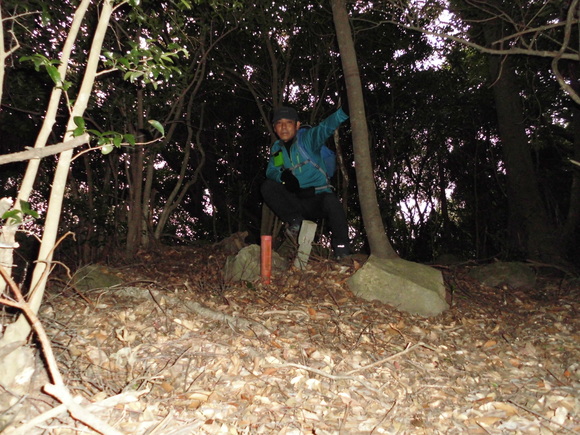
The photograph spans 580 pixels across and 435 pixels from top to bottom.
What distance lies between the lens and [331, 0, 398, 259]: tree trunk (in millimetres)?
4406

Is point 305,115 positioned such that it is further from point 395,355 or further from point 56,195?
point 56,195

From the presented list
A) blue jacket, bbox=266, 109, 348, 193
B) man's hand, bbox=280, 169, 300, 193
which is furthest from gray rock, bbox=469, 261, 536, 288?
man's hand, bbox=280, 169, 300, 193

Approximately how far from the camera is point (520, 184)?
261 inches

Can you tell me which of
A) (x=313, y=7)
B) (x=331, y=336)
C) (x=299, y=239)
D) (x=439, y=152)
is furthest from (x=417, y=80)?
(x=331, y=336)

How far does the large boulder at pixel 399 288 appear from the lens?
4.05 m

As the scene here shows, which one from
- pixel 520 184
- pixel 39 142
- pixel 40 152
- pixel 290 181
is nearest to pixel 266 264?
pixel 290 181

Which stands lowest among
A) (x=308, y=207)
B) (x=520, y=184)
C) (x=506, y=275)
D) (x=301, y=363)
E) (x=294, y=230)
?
(x=301, y=363)

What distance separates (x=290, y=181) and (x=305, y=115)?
4.27 m

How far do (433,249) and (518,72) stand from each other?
507cm

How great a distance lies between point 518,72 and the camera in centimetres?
816

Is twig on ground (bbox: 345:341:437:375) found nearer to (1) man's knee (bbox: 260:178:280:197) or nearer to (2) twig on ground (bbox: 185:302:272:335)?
(2) twig on ground (bbox: 185:302:272:335)

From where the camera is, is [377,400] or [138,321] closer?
[377,400]

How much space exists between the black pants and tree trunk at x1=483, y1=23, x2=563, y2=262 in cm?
346

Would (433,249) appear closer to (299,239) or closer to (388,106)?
(388,106)
